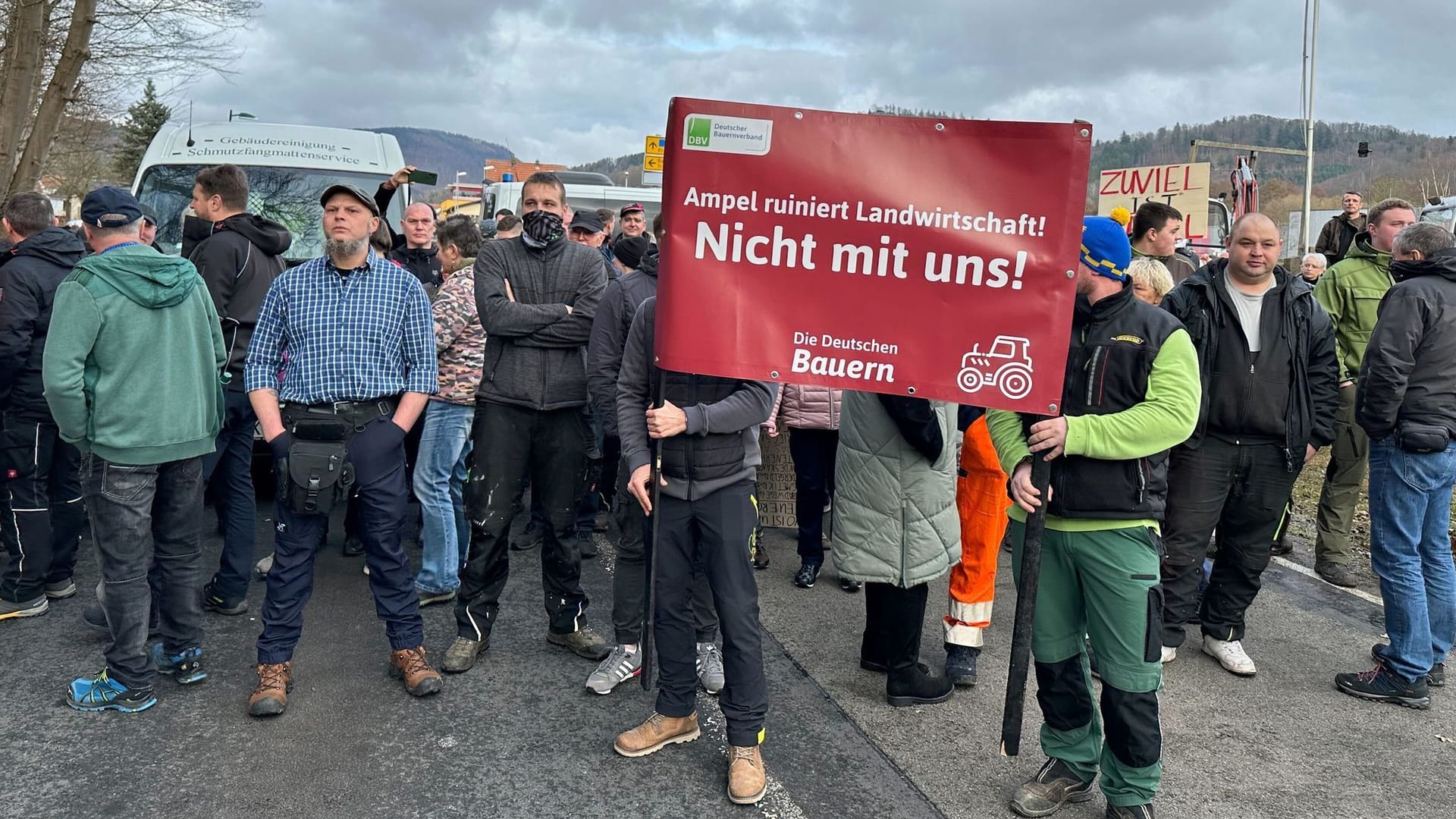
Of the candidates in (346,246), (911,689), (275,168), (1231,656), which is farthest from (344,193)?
(1231,656)

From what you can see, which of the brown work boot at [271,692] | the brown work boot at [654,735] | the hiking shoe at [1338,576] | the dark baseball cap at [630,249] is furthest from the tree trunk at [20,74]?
the hiking shoe at [1338,576]

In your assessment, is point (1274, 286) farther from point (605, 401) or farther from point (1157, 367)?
point (605, 401)

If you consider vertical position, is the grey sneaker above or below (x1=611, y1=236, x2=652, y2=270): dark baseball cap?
below

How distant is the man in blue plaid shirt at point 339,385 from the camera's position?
161 inches

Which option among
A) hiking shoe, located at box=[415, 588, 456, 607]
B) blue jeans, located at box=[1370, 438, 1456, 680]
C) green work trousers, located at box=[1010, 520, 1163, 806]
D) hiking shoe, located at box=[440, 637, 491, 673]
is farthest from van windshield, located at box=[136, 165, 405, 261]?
blue jeans, located at box=[1370, 438, 1456, 680]

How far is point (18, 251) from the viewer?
5020 mm

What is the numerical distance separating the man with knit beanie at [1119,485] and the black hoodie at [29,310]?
458 centimetres

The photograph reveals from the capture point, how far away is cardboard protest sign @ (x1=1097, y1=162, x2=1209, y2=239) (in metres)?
12.0

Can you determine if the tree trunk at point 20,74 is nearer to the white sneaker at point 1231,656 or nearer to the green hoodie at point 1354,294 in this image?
the green hoodie at point 1354,294

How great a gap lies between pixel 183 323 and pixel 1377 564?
5390 millimetres

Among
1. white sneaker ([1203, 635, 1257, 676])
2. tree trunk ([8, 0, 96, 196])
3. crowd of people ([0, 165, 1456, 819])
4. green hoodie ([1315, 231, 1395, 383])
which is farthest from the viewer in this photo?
tree trunk ([8, 0, 96, 196])

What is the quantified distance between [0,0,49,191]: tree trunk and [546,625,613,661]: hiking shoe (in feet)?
44.4

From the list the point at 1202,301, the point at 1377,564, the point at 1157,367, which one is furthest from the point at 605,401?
the point at 1377,564

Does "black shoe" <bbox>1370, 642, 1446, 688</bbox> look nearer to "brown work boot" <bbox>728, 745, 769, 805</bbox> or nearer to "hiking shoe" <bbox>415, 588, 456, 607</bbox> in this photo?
"brown work boot" <bbox>728, 745, 769, 805</bbox>
